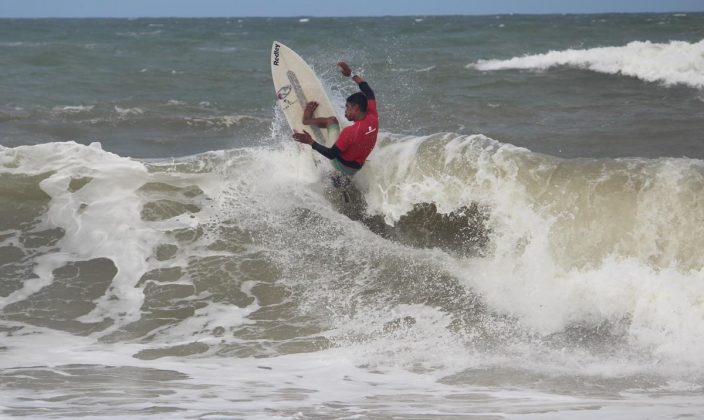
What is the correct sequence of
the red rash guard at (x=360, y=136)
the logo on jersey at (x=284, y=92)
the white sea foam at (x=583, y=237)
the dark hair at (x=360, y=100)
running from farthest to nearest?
1. the logo on jersey at (x=284, y=92)
2. the red rash guard at (x=360, y=136)
3. the dark hair at (x=360, y=100)
4. the white sea foam at (x=583, y=237)

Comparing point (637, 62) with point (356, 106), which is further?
point (637, 62)

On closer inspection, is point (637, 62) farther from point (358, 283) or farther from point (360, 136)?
point (358, 283)

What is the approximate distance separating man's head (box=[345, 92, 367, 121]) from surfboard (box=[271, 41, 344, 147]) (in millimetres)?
975

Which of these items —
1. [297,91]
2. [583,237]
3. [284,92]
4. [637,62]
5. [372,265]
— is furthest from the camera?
[637,62]

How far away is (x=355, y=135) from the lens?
8.62 meters

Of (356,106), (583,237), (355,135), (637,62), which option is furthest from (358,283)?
(637,62)

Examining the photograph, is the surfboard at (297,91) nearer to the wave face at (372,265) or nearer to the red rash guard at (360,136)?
the wave face at (372,265)

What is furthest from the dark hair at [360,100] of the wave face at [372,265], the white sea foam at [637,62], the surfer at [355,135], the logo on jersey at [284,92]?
the white sea foam at [637,62]

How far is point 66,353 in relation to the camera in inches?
253

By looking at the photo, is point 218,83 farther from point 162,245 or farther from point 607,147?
point 162,245

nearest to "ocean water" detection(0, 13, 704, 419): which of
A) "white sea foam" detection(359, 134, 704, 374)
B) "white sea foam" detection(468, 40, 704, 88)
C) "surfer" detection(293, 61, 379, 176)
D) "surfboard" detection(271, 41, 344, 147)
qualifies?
"white sea foam" detection(359, 134, 704, 374)

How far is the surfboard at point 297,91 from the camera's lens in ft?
31.7

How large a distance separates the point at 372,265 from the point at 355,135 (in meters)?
1.29

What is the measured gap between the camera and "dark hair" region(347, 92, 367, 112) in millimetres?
8469
